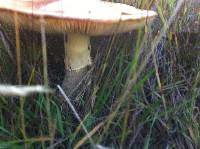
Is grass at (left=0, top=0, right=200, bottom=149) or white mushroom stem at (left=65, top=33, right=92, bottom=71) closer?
grass at (left=0, top=0, right=200, bottom=149)

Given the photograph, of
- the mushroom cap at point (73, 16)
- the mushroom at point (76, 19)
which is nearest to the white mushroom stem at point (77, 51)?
the mushroom at point (76, 19)

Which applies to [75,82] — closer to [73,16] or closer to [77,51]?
[77,51]

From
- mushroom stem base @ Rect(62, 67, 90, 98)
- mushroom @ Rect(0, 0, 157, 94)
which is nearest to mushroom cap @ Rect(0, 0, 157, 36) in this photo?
mushroom @ Rect(0, 0, 157, 94)

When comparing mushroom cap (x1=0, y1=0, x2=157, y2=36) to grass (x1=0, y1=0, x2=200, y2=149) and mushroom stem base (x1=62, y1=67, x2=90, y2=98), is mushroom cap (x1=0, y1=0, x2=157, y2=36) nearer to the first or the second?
grass (x1=0, y1=0, x2=200, y2=149)

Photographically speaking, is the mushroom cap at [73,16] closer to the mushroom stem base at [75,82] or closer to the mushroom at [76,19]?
the mushroom at [76,19]

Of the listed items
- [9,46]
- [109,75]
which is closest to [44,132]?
[109,75]

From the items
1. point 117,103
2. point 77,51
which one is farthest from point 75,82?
point 117,103

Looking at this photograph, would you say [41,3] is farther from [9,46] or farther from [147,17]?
[147,17]
